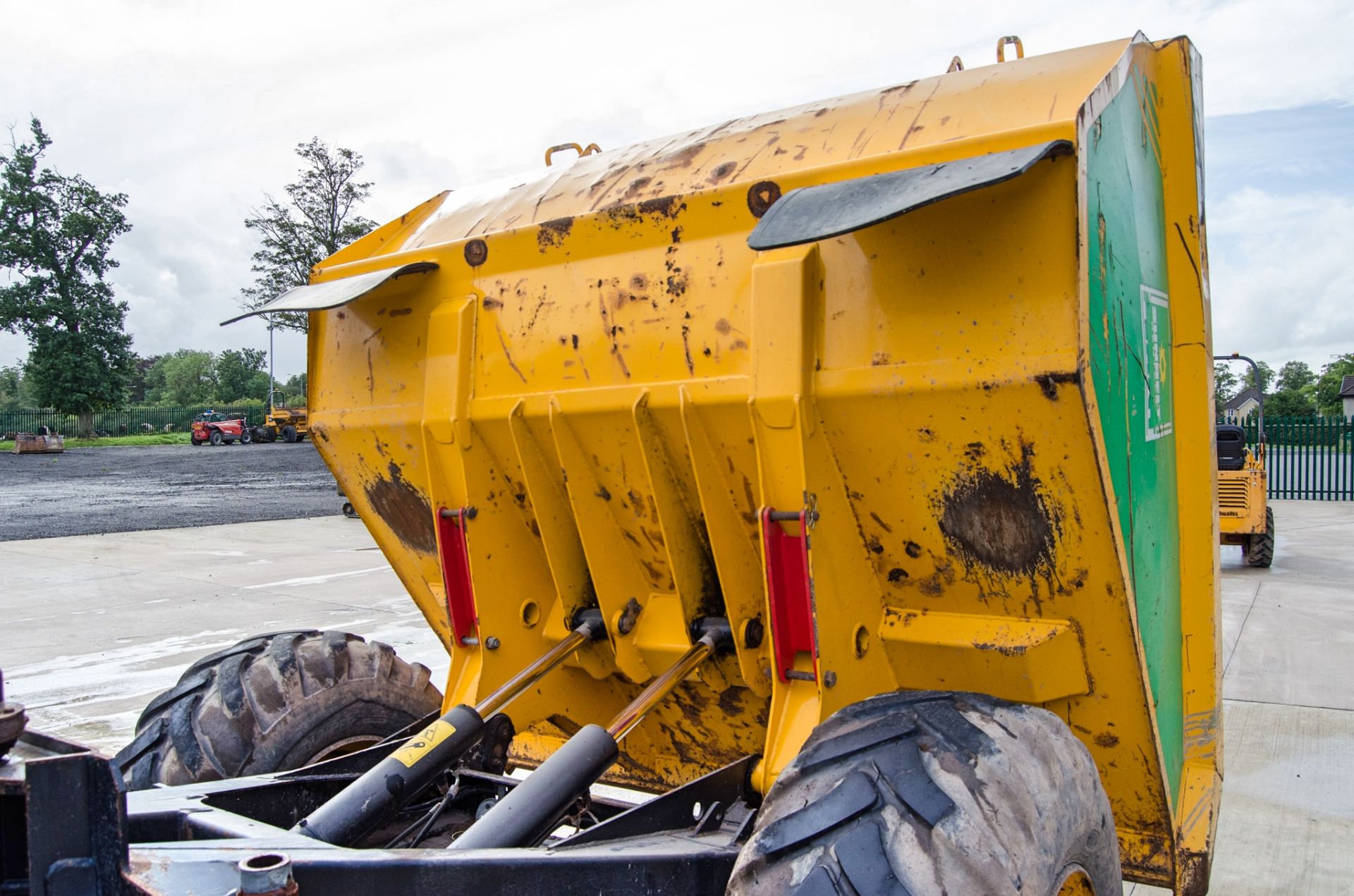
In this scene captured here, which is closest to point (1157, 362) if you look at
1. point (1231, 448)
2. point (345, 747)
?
point (345, 747)

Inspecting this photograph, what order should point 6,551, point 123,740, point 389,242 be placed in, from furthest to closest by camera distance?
point 6,551 → point 123,740 → point 389,242

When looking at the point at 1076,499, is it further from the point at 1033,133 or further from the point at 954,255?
the point at 1033,133

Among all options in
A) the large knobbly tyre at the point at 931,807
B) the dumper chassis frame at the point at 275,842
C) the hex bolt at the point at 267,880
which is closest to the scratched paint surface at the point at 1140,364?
the large knobbly tyre at the point at 931,807

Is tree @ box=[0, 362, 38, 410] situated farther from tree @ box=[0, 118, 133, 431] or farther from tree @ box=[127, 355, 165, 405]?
tree @ box=[0, 118, 133, 431]

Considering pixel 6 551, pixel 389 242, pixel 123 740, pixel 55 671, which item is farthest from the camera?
pixel 6 551

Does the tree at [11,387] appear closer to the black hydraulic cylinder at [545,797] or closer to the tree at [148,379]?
the tree at [148,379]

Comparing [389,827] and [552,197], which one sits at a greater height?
[552,197]

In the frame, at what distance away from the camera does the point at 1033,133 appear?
7.02 ft

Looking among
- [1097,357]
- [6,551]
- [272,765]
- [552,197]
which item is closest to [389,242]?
[552,197]

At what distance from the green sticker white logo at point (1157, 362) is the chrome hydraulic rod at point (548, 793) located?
4.85 ft

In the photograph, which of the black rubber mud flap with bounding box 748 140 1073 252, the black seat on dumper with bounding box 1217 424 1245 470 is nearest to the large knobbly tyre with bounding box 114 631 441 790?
the black rubber mud flap with bounding box 748 140 1073 252

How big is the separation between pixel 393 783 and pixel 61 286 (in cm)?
6174

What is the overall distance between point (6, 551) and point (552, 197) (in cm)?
1304

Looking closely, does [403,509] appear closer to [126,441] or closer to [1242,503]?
[1242,503]
